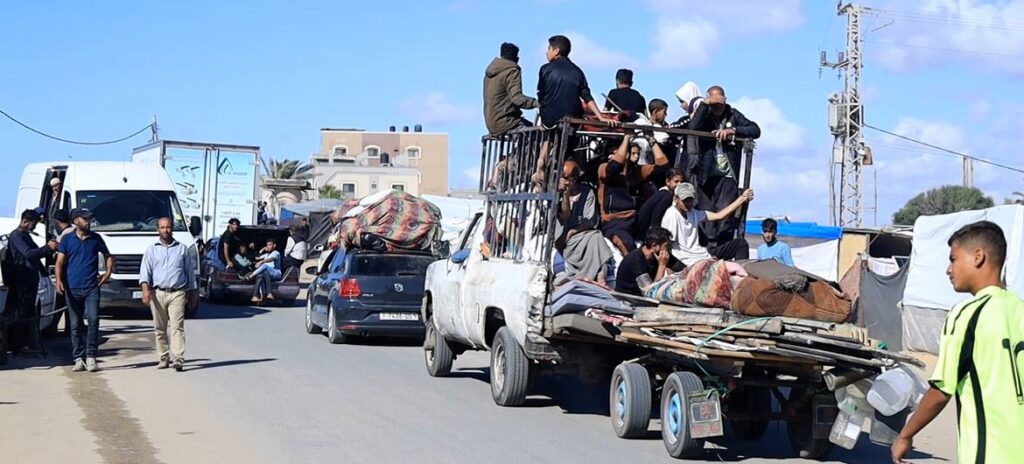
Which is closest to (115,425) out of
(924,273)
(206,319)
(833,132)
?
(206,319)

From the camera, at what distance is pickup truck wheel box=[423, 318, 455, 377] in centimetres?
1458

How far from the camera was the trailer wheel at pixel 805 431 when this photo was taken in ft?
31.1

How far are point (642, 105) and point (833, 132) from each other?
119 ft

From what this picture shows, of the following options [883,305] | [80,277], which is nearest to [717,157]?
[80,277]

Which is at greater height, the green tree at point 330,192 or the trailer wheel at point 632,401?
the green tree at point 330,192

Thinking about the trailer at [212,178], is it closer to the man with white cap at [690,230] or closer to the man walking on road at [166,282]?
the man walking on road at [166,282]

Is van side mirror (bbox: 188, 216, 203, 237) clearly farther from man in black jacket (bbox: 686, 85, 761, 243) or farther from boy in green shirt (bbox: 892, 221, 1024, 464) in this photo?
boy in green shirt (bbox: 892, 221, 1024, 464)

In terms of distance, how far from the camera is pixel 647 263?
1102 cm

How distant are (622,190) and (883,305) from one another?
11457 millimetres

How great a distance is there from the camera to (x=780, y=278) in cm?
892

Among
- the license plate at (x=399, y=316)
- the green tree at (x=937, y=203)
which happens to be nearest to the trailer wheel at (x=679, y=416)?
the license plate at (x=399, y=316)

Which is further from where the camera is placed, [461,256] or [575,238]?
[461,256]

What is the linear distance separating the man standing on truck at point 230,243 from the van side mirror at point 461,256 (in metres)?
14.4

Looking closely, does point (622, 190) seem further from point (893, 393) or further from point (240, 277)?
point (240, 277)
